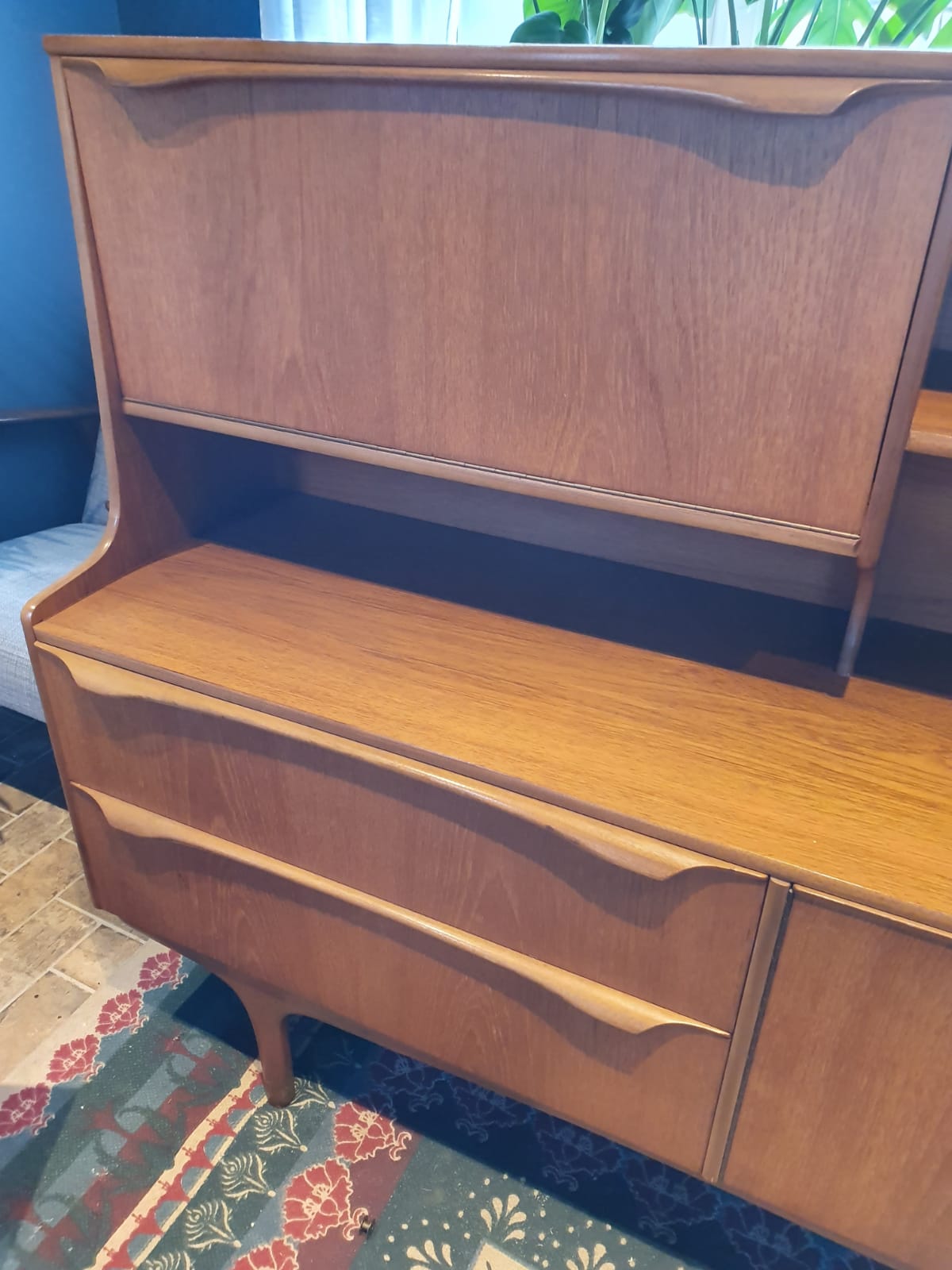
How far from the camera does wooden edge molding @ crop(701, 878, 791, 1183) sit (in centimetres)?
69

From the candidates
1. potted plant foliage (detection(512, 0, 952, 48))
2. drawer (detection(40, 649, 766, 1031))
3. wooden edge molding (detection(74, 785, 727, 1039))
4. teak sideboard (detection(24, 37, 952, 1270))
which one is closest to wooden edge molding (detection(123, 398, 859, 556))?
teak sideboard (detection(24, 37, 952, 1270))

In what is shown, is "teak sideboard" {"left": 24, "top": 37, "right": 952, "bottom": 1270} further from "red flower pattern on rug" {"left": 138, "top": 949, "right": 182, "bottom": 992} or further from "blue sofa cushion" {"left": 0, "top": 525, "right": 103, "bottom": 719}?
"blue sofa cushion" {"left": 0, "top": 525, "right": 103, "bottom": 719}

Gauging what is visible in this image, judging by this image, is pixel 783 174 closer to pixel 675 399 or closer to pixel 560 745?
pixel 675 399

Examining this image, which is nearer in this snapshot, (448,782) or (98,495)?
(448,782)

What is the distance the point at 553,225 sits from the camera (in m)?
0.72

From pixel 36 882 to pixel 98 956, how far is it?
9.3 inches

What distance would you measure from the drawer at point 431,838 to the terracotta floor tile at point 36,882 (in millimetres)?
656

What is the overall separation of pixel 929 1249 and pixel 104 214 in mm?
1271

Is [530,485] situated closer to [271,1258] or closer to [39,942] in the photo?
[271,1258]

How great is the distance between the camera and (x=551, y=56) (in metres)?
0.66

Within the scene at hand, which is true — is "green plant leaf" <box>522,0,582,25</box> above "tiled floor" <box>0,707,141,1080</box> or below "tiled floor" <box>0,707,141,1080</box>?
above

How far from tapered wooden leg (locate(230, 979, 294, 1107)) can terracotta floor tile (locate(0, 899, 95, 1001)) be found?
17.9 inches

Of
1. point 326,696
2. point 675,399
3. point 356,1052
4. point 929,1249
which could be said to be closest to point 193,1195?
point 356,1052

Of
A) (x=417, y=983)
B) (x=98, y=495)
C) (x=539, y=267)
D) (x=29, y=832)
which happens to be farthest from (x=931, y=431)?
(x=98, y=495)
